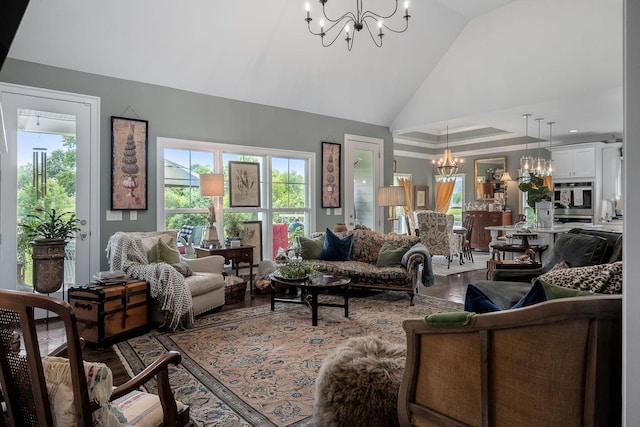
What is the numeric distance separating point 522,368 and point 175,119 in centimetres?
478

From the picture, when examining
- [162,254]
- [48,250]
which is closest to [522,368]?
[162,254]

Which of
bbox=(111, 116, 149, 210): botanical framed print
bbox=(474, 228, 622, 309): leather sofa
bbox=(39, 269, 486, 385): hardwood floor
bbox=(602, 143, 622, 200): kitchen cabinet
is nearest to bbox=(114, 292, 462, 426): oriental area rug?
bbox=(39, 269, 486, 385): hardwood floor

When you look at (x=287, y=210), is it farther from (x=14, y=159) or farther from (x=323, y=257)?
(x=14, y=159)

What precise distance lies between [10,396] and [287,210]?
5072 millimetres

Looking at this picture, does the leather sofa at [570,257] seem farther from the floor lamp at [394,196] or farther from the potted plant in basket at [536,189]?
the floor lamp at [394,196]

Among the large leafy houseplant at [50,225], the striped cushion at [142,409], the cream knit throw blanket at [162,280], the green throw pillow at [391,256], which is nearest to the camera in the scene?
the striped cushion at [142,409]

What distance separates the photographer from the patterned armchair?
285 inches

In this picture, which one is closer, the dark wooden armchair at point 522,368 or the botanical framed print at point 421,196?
the dark wooden armchair at point 522,368

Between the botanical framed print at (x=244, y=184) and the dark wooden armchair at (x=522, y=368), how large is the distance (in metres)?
4.25

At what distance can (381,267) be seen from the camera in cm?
499

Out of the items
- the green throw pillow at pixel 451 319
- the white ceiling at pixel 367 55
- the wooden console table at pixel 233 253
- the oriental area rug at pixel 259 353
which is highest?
the white ceiling at pixel 367 55

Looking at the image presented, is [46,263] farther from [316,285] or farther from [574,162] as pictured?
[574,162]

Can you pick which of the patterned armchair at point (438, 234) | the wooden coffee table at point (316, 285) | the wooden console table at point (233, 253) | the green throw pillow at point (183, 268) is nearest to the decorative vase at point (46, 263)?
the green throw pillow at point (183, 268)

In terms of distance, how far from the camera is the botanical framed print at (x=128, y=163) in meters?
4.48
